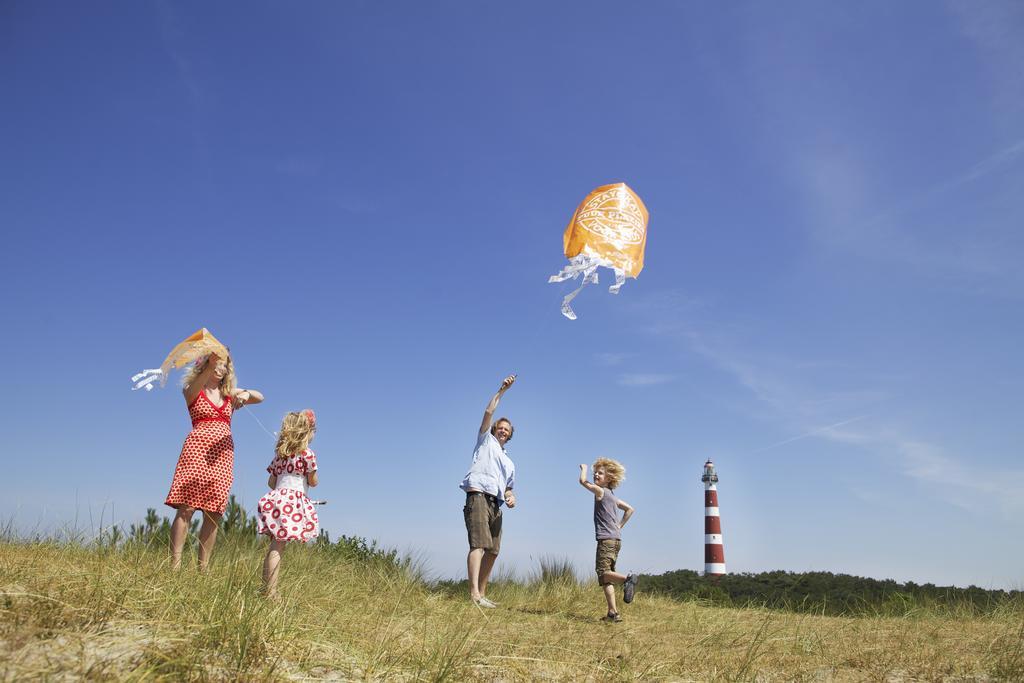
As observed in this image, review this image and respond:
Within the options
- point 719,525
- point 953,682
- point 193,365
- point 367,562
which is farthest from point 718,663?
point 719,525

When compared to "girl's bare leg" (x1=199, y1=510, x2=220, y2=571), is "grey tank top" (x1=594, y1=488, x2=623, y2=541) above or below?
above

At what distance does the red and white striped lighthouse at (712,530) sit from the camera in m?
23.9

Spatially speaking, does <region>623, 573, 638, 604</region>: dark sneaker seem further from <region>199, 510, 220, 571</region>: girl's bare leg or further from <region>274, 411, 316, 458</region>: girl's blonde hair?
<region>199, 510, 220, 571</region>: girl's bare leg

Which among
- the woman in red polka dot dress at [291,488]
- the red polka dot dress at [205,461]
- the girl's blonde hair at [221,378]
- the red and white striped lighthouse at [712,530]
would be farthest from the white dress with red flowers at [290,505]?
the red and white striped lighthouse at [712,530]

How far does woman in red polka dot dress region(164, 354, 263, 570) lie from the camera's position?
5.77 metres

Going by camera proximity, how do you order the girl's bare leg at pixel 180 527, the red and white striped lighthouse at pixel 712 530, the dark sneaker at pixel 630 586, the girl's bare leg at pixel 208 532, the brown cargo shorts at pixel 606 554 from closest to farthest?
the girl's bare leg at pixel 180 527 < the girl's bare leg at pixel 208 532 < the dark sneaker at pixel 630 586 < the brown cargo shorts at pixel 606 554 < the red and white striped lighthouse at pixel 712 530

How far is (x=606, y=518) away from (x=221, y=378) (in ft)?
15.2

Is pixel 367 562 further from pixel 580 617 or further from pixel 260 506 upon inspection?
pixel 260 506

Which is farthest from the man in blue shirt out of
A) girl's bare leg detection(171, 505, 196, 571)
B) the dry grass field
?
girl's bare leg detection(171, 505, 196, 571)

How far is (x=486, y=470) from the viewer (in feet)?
26.0

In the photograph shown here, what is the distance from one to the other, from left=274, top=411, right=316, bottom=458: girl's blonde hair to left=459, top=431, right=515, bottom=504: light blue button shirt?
2.43 metres

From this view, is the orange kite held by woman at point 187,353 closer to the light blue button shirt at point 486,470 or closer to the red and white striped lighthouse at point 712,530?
the light blue button shirt at point 486,470

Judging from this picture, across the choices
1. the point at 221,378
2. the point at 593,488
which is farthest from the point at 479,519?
the point at 221,378

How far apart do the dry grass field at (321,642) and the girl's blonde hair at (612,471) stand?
1670 millimetres
